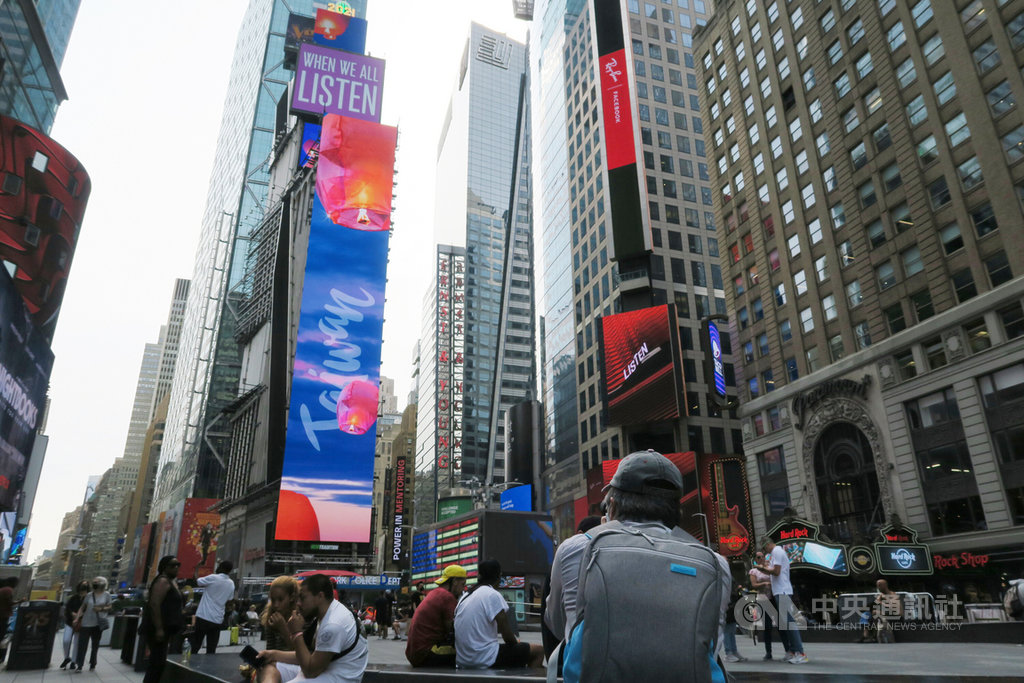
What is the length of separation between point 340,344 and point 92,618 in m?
48.6

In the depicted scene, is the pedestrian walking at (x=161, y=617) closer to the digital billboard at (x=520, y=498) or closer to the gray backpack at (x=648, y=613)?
the gray backpack at (x=648, y=613)

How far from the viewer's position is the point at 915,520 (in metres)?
33.5

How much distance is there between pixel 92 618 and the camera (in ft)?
48.8

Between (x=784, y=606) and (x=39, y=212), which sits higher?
(x=39, y=212)

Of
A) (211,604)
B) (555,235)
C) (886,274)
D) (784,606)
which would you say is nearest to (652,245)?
(555,235)

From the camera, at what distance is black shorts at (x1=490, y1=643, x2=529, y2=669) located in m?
7.25

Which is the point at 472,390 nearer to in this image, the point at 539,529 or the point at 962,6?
the point at 539,529

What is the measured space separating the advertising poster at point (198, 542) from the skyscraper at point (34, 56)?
46.3 metres

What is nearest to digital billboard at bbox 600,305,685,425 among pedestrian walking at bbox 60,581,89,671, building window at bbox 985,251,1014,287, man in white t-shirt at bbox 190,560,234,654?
building window at bbox 985,251,1014,287

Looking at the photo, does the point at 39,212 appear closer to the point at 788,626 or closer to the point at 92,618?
the point at 92,618

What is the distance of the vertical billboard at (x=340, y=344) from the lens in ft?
191

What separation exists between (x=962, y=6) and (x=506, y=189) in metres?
131

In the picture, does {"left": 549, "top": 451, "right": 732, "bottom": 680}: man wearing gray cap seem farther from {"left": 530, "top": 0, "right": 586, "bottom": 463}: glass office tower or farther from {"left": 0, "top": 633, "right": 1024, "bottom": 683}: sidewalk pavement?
{"left": 530, "top": 0, "right": 586, "bottom": 463}: glass office tower

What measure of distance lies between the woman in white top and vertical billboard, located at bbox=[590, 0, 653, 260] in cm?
5238
